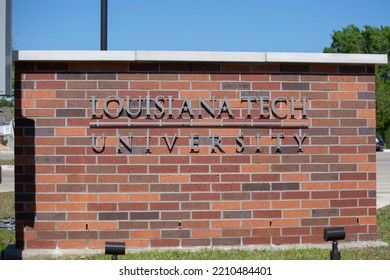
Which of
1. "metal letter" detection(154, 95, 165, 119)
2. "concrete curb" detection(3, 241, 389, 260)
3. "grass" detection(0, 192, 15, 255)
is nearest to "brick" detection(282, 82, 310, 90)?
"metal letter" detection(154, 95, 165, 119)

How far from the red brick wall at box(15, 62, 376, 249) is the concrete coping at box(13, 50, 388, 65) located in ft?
0.41

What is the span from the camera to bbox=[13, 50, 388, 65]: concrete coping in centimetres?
746

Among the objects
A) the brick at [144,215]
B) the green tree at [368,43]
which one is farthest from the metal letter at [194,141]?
the green tree at [368,43]

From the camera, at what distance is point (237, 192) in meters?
7.72

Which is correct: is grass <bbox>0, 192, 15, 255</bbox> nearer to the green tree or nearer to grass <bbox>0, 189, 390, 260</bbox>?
grass <bbox>0, 189, 390, 260</bbox>

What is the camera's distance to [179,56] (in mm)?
7543

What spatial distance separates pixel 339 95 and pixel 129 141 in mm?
2430

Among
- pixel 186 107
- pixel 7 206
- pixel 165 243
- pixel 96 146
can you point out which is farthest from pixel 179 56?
pixel 7 206

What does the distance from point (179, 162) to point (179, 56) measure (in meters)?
1.16

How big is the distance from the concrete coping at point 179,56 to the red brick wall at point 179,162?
12cm

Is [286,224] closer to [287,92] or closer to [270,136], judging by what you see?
[270,136]

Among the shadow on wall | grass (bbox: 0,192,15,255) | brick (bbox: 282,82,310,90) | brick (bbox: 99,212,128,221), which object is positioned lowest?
grass (bbox: 0,192,15,255)

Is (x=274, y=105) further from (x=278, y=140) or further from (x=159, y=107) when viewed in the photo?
(x=159, y=107)

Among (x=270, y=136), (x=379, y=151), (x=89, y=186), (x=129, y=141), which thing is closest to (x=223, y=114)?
(x=270, y=136)
